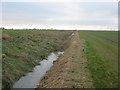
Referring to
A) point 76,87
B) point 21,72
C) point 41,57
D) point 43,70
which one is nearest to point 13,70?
point 21,72

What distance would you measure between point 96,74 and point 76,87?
3.62 metres

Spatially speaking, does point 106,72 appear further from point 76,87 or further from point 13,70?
point 13,70

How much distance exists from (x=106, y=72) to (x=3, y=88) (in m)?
7.56

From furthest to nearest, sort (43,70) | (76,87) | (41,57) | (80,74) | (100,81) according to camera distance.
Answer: (41,57)
(43,70)
(80,74)
(100,81)
(76,87)

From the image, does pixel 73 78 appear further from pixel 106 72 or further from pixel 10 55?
pixel 10 55

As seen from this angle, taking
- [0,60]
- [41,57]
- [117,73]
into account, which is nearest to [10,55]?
[0,60]

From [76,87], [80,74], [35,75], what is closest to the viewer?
[76,87]

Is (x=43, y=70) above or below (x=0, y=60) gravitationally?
below

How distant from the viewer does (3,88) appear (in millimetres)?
14961

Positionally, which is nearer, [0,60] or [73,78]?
[73,78]

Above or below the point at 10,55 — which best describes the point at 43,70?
below

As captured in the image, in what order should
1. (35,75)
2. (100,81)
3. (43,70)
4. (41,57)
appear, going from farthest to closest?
(41,57)
(43,70)
(35,75)
(100,81)

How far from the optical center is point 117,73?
16641 mm

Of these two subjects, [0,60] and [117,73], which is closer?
[117,73]
